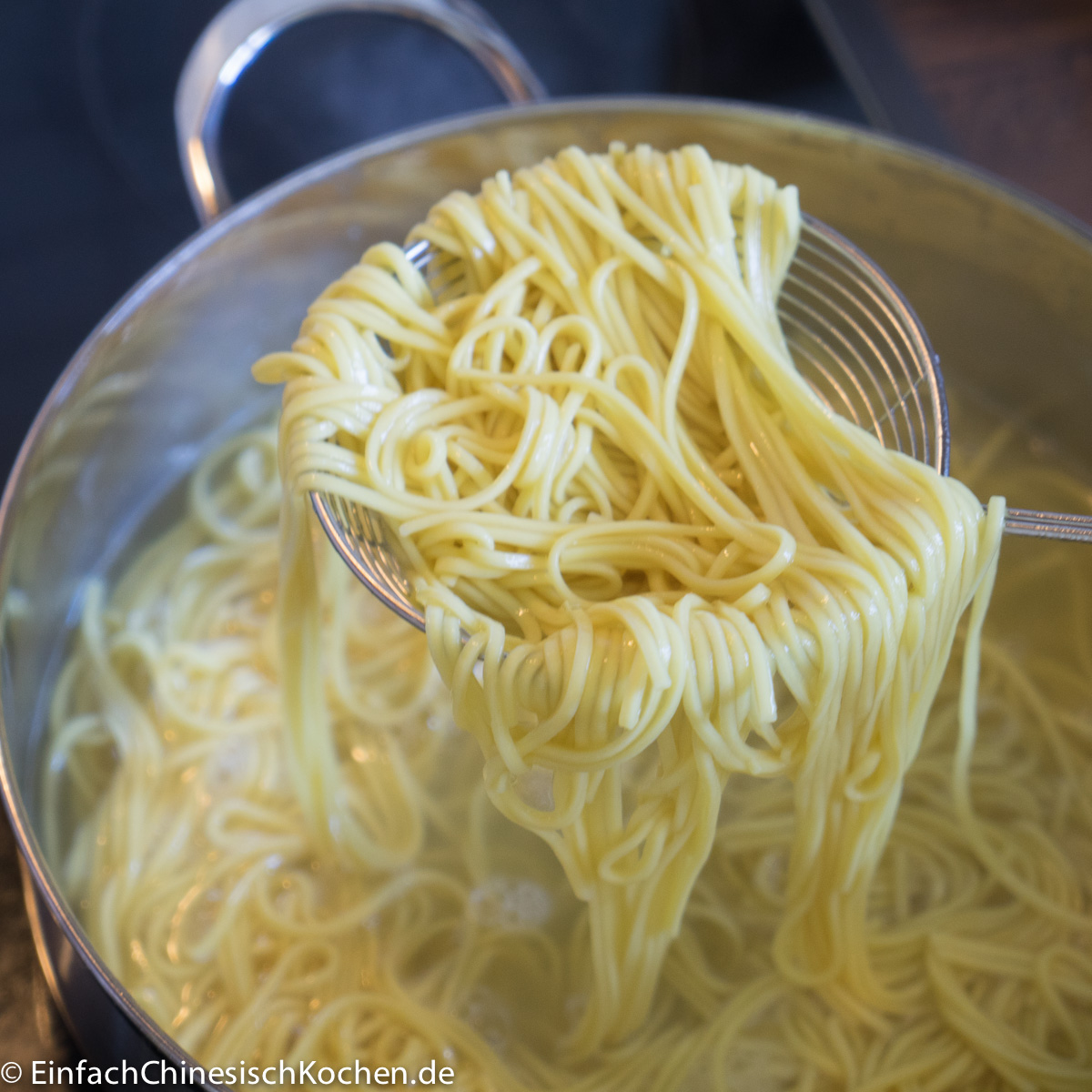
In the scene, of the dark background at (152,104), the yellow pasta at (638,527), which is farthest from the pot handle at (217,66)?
the yellow pasta at (638,527)

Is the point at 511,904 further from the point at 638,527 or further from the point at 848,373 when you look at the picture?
the point at 848,373

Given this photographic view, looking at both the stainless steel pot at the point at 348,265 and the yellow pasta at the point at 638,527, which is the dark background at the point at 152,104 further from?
the yellow pasta at the point at 638,527

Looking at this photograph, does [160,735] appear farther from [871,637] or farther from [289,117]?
[289,117]

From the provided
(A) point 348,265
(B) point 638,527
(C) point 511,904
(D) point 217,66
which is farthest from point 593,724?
(D) point 217,66

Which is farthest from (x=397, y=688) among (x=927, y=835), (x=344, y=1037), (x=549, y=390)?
(x=927, y=835)

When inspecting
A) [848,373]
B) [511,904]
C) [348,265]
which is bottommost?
[511,904]

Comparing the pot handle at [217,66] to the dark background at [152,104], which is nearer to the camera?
the pot handle at [217,66]
